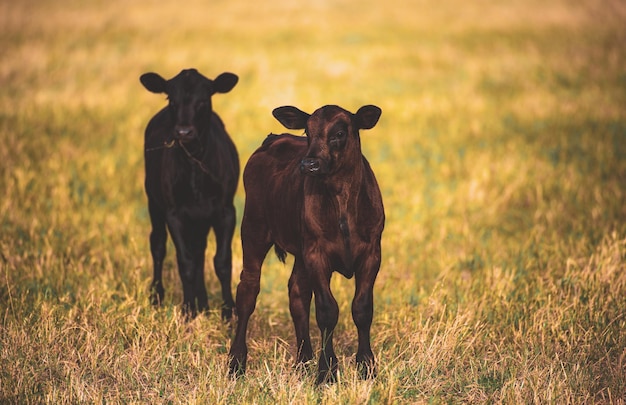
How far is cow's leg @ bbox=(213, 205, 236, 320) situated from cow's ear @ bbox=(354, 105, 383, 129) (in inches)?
102

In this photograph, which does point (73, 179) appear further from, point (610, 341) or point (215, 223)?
point (610, 341)

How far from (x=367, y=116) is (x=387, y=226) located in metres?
5.15

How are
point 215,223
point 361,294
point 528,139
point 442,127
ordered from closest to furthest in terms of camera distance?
1. point 361,294
2. point 215,223
3. point 528,139
4. point 442,127

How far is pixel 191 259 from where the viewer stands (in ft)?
26.6

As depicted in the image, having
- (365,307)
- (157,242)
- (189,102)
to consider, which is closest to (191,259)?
(157,242)

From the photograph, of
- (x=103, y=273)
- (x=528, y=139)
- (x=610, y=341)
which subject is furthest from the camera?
(x=528, y=139)

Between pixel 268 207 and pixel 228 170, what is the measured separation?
1801 millimetres

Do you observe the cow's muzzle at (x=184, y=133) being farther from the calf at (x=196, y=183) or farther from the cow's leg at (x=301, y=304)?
the cow's leg at (x=301, y=304)

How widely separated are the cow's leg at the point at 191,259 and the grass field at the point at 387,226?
0.24 metres

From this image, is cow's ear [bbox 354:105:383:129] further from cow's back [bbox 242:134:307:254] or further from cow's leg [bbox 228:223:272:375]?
cow's leg [bbox 228:223:272:375]

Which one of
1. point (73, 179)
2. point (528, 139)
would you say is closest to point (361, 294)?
point (73, 179)

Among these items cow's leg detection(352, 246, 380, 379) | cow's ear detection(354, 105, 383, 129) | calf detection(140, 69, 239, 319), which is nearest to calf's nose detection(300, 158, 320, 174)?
cow's ear detection(354, 105, 383, 129)

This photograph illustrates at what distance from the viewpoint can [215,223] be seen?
8.19m

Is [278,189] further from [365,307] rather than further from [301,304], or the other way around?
[365,307]
